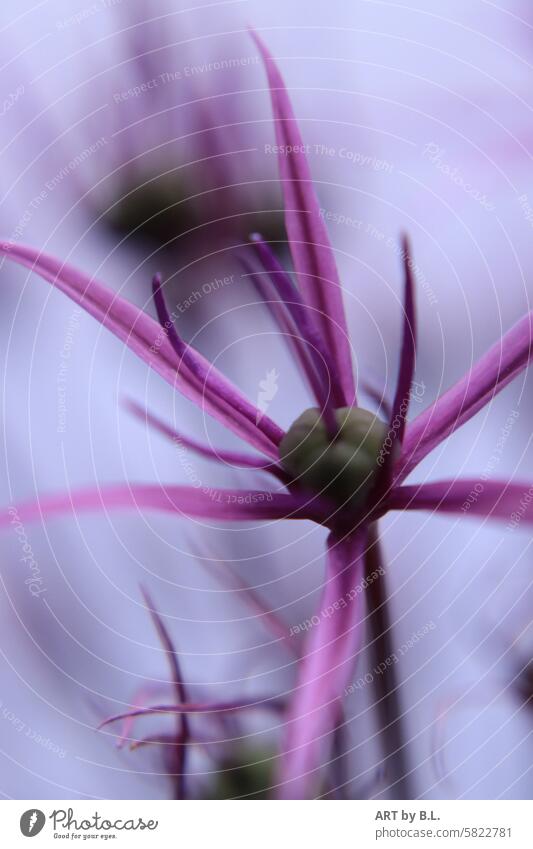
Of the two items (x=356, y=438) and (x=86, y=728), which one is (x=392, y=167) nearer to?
(x=356, y=438)

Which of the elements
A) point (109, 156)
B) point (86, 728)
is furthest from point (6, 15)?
point (86, 728)

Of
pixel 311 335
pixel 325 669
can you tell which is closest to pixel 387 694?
pixel 325 669

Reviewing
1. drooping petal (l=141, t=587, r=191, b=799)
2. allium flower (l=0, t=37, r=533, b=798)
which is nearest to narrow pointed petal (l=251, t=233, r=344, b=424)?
allium flower (l=0, t=37, r=533, b=798)

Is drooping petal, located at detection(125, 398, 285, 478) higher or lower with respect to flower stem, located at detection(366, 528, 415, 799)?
higher
